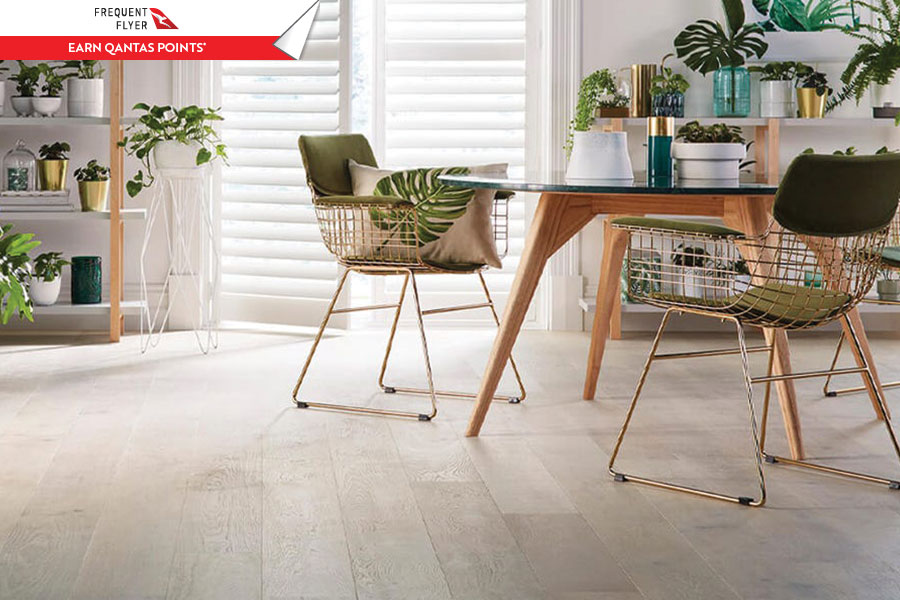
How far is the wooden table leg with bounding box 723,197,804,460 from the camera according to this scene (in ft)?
10.0

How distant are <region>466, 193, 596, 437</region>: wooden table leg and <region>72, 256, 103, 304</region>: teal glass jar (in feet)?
7.51

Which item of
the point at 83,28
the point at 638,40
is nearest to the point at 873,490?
the point at 638,40

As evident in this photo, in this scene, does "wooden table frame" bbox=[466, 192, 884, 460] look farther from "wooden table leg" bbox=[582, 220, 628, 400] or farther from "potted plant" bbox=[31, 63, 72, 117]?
"potted plant" bbox=[31, 63, 72, 117]

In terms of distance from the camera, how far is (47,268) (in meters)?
4.86

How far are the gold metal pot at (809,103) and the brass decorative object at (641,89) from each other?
64 centimetres

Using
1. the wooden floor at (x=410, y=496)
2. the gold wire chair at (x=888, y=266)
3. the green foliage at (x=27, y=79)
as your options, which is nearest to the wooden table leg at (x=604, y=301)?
the wooden floor at (x=410, y=496)

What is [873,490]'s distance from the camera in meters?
2.79

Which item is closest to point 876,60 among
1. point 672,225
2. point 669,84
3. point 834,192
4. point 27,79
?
point 669,84

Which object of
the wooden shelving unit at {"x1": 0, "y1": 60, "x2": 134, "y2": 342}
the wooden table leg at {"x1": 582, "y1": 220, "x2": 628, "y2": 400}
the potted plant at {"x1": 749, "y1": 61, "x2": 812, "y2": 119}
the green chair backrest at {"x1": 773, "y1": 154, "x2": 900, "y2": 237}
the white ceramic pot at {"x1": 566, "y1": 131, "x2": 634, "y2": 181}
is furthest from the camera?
the potted plant at {"x1": 749, "y1": 61, "x2": 812, "y2": 119}

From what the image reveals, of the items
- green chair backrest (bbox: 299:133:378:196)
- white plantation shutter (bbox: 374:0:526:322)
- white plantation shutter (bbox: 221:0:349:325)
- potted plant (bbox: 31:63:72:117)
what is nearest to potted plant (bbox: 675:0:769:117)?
white plantation shutter (bbox: 374:0:526:322)

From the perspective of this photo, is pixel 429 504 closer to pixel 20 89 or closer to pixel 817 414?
pixel 817 414

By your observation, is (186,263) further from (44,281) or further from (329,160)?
(329,160)

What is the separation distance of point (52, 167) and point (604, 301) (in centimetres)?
245

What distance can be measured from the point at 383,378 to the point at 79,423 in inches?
41.7
